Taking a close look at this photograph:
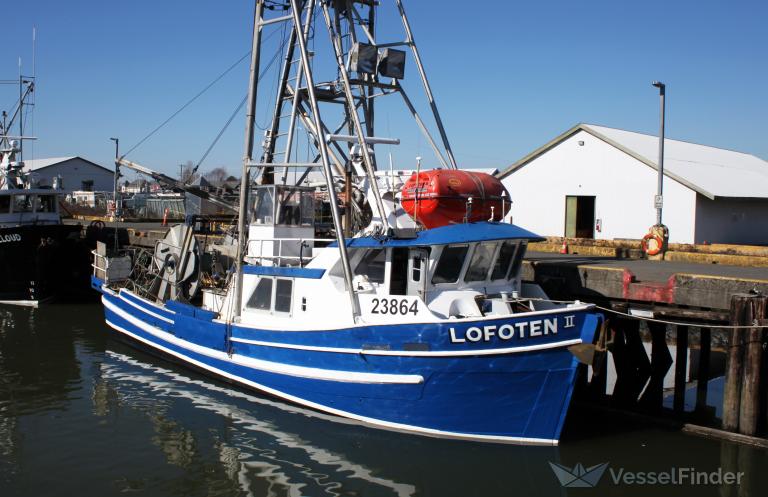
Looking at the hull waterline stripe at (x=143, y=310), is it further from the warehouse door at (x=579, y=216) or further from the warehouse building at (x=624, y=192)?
the warehouse door at (x=579, y=216)

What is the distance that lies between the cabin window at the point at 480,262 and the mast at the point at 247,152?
4.39m

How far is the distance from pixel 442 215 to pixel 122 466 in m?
6.30

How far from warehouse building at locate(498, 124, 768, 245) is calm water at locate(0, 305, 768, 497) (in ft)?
59.0

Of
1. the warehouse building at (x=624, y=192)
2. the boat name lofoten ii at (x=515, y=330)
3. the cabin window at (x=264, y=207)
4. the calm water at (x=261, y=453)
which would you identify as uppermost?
the warehouse building at (x=624, y=192)

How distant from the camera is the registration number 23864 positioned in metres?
10.5

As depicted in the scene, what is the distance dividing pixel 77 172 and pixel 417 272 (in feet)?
186

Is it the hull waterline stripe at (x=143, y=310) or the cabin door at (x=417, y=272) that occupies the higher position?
the cabin door at (x=417, y=272)

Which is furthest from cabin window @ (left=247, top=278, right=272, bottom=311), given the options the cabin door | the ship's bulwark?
the ship's bulwark

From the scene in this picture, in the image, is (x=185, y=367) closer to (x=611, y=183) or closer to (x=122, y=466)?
(x=122, y=466)

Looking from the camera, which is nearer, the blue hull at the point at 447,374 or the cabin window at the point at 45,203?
the blue hull at the point at 447,374

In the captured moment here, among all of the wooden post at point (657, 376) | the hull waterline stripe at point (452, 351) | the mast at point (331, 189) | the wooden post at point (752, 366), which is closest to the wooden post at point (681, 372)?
the wooden post at point (657, 376)

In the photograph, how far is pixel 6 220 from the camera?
24.9 m

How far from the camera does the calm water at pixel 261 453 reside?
364 inches

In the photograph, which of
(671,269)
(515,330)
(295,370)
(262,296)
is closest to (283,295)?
(262,296)
